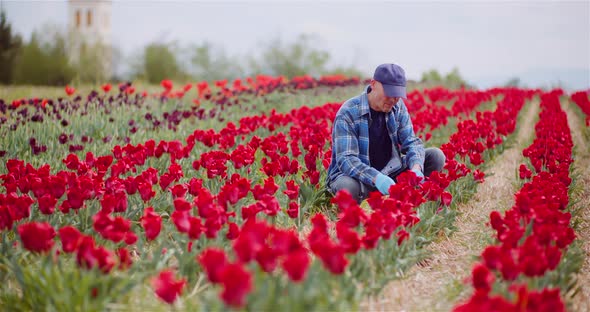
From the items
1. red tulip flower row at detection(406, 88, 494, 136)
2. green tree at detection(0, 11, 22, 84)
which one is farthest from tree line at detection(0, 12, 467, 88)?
red tulip flower row at detection(406, 88, 494, 136)

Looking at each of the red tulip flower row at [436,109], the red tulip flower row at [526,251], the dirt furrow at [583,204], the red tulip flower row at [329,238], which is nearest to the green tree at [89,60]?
the red tulip flower row at [436,109]

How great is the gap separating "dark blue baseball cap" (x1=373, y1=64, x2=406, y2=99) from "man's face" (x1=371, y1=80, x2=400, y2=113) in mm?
48

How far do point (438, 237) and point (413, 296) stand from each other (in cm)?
107

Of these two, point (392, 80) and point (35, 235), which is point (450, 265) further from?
point (35, 235)

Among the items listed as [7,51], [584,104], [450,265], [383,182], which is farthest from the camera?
[7,51]

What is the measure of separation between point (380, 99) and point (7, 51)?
1582 cm

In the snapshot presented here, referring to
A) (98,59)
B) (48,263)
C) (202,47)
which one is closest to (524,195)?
(48,263)

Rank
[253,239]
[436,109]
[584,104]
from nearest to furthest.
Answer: [253,239] → [436,109] → [584,104]

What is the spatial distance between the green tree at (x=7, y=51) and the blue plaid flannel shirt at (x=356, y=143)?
48.0 feet

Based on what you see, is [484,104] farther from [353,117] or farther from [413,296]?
[413,296]

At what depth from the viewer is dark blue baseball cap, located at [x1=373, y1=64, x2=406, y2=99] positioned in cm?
379

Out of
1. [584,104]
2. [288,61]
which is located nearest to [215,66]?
[288,61]

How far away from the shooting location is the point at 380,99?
3.96 m

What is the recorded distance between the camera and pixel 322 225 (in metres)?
2.35
